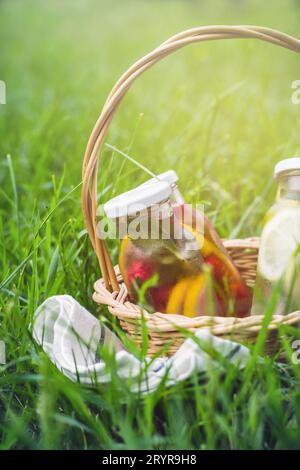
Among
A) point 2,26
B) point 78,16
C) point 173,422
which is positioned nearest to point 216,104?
point 173,422

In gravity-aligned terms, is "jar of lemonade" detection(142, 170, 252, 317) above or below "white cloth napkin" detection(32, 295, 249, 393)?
above

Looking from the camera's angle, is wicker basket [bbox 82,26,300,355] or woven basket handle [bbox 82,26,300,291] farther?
woven basket handle [bbox 82,26,300,291]

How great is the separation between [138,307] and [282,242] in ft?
0.81

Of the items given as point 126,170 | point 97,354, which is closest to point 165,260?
point 97,354

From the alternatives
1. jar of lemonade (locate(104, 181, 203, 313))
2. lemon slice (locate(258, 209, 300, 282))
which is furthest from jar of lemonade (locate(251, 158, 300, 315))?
jar of lemonade (locate(104, 181, 203, 313))

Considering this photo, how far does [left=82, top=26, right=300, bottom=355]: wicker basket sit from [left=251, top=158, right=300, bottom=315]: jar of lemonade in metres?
0.10

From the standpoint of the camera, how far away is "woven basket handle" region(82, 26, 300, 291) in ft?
3.33

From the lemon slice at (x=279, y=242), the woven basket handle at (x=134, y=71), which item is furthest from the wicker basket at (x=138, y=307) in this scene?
the lemon slice at (x=279, y=242)

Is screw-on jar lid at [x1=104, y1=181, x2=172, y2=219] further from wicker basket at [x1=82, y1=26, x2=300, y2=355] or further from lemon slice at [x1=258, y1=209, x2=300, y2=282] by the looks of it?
lemon slice at [x1=258, y1=209, x2=300, y2=282]

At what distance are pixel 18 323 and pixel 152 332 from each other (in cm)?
24

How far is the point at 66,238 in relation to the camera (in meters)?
1.30

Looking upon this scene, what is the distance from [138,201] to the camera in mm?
991

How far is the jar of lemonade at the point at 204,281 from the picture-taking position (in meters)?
1.03

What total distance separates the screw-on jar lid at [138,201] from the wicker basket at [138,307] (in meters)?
0.06
